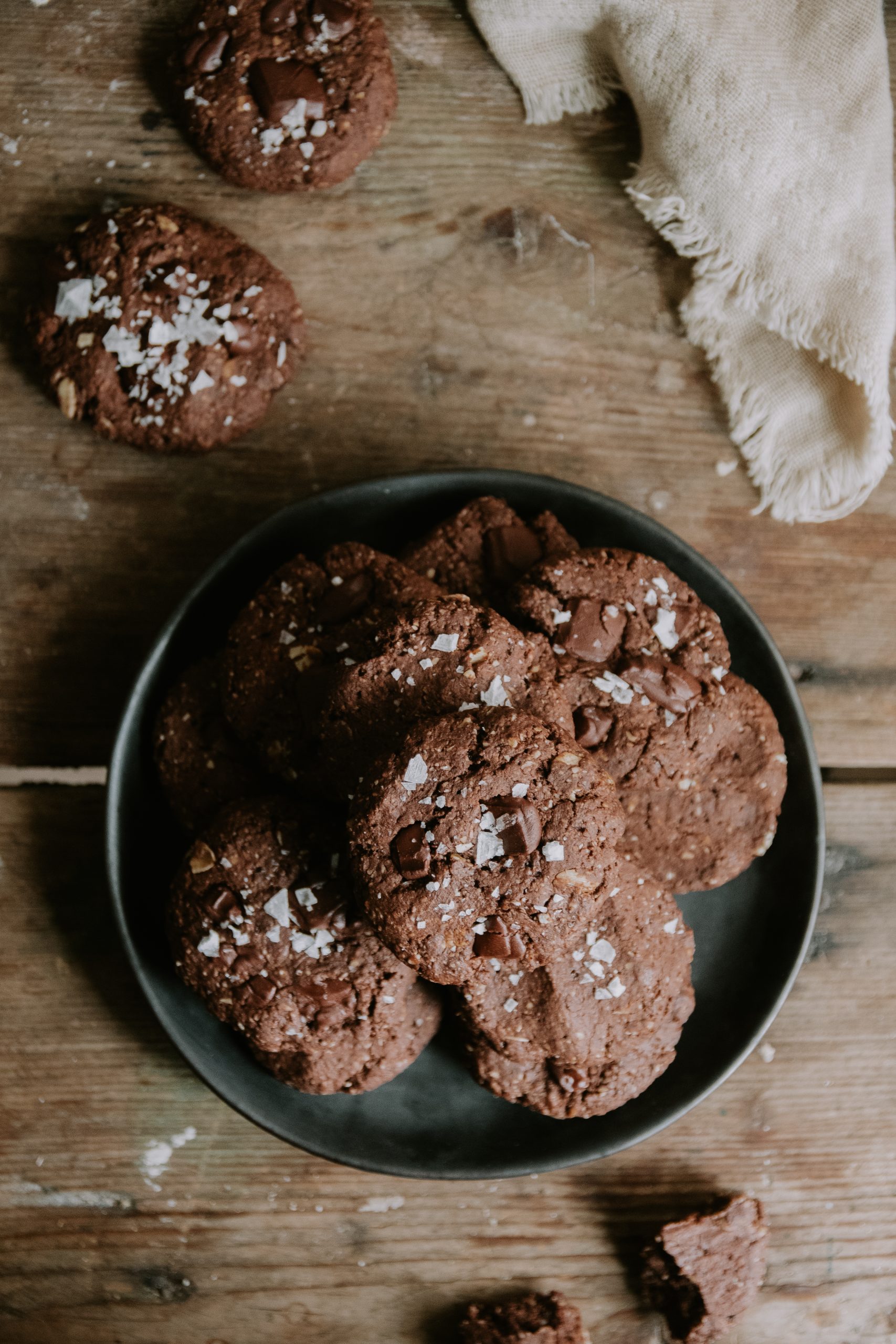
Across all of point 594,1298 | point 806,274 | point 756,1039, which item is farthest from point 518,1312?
point 806,274

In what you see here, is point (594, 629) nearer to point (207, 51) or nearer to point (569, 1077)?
point (569, 1077)

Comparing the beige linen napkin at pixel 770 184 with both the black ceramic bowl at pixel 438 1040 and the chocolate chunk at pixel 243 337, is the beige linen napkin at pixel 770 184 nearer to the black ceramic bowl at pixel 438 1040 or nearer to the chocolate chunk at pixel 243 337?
the black ceramic bowl at pixel 438 1040

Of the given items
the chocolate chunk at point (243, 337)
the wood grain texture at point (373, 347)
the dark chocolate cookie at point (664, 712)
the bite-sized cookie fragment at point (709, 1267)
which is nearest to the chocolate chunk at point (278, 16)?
the wood grain texture at point (373, 347)

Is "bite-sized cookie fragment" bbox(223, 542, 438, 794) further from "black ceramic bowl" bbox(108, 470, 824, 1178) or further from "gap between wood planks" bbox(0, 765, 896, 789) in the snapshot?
"gap between wood planks" bbox(0, 765, 896, 789)

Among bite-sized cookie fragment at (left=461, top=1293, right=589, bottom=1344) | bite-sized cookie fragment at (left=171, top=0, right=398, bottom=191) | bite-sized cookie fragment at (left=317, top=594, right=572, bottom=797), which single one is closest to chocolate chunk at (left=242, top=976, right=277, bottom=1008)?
bite-sized cookie fragment at (left=317, top=594, right=572, bottom=797)

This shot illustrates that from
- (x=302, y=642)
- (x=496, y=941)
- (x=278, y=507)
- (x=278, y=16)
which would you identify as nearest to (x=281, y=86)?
(x=278, y=16)

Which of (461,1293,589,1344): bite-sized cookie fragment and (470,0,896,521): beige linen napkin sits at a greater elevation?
(470,0,896,521): beige linen napkin
